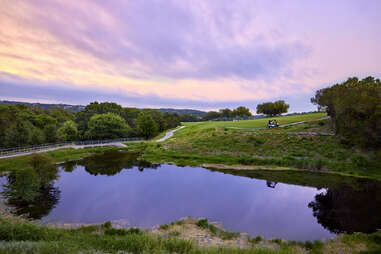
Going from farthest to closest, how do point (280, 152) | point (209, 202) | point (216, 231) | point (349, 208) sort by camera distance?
point (280, 152)
point (209, 202)
point (349, 208)
point (216, 231)

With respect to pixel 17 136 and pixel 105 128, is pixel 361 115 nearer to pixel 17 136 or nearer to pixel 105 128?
pixel 105 128

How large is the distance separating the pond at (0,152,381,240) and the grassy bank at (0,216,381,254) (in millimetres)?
994

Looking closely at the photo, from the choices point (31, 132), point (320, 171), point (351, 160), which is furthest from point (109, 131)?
point (351, 160)

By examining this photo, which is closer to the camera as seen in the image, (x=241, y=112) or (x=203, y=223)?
(x=203, y=223)

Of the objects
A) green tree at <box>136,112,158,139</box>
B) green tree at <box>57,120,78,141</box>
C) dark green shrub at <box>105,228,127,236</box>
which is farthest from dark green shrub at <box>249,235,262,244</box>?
green tree at <box>57,120,78,141</box>

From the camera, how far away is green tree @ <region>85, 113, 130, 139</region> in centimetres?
4809

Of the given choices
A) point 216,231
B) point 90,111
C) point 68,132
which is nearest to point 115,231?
point 216,231

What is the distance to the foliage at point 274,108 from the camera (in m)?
77.1

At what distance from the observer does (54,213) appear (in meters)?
12.6

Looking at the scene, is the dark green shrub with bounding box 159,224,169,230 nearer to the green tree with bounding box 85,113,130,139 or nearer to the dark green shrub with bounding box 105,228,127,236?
the dark green shrub with bounding box 105,228,127,236

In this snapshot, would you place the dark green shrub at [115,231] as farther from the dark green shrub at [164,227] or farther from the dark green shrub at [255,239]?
the dark green shrub at [255,239]

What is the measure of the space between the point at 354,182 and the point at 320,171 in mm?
4133

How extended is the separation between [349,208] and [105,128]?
48.9 metres

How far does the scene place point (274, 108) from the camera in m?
77.2
